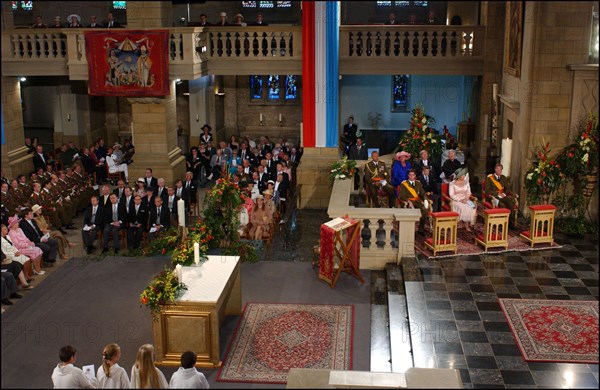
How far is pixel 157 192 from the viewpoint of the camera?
50.9ft

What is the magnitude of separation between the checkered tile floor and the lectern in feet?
2.80

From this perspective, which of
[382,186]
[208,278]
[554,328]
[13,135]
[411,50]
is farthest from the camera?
[13,135]

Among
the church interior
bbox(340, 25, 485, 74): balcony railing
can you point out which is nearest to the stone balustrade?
the church interior

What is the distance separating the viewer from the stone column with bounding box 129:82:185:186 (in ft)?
60.3

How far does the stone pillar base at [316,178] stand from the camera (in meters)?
16.6

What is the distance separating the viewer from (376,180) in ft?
47.3

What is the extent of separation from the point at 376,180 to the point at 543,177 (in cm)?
323

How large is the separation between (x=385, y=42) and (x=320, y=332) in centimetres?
1011

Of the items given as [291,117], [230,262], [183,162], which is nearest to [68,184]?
[183,162]

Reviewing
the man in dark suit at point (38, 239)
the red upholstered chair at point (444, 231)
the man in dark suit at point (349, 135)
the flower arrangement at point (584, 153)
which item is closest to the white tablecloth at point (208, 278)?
the red upholstered chair at point (444, 231)

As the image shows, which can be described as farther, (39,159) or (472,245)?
(39,159)

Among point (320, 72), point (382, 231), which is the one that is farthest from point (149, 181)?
point (382, 231)

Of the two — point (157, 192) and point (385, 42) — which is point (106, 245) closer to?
point (157, 192)

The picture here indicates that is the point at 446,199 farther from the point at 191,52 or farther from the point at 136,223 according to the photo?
the point at 191,52
